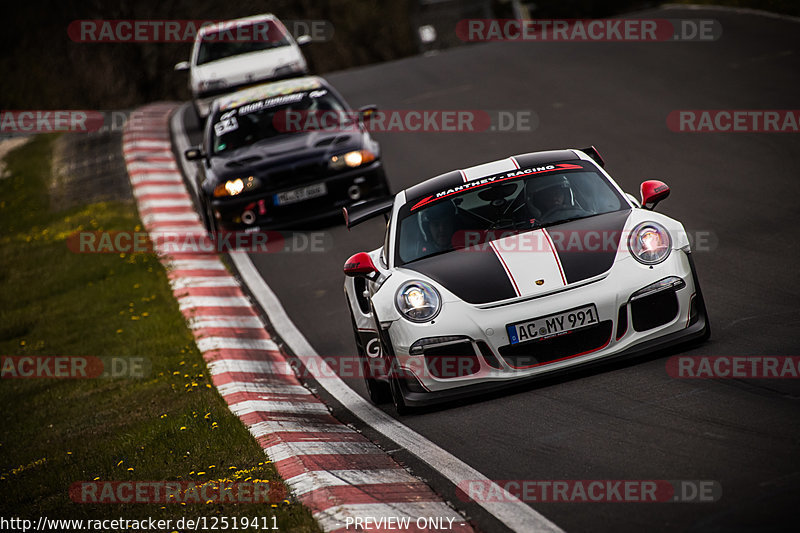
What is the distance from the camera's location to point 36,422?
9188mm

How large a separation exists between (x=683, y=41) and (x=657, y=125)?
647 cm

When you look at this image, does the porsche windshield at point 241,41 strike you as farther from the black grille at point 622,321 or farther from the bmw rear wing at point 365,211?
the black grille at point 622,321

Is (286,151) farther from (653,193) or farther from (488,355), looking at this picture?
(488,355)

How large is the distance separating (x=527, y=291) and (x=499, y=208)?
1108 millimetres

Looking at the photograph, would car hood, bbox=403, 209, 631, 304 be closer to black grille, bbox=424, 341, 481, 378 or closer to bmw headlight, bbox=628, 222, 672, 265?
bmw headlight, bbox=628, 222, 672, 265

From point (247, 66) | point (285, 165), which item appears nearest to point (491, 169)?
point (285, 165)

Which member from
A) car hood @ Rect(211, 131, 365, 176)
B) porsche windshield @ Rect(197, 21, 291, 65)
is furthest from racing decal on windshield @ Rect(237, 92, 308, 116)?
porsche windshield @ Rect(197, 21, 291, 65)

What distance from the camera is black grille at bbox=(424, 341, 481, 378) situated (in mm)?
6373

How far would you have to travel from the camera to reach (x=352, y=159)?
12938 millimetres

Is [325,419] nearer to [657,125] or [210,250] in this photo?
[210,250]

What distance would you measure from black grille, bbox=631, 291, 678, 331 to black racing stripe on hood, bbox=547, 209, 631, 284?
305 mm

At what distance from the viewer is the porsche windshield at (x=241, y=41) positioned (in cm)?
1988

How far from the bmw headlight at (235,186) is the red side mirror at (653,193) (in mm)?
6702

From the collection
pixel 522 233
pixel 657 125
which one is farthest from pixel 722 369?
pixel 657 125
